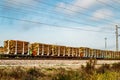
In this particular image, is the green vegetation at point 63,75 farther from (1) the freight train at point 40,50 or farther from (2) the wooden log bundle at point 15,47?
(2) the wooden log bundle at point 15,47

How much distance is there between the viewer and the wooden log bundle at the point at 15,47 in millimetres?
37781

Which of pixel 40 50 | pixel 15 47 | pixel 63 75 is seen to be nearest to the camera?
pixel 63 75

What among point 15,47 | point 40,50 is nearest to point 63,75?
point 15,47

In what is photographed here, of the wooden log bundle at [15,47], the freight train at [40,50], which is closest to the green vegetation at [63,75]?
the freight train at [40,50]

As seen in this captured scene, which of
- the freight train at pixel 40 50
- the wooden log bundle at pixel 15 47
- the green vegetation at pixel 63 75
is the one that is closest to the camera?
the green vegetation at pixel 63 75

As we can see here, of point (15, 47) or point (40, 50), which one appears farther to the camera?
point (40, 50)

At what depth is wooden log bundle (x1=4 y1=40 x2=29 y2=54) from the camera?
124 feet

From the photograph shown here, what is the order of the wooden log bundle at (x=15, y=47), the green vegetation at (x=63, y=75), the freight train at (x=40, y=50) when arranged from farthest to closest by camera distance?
the freight train at (x=40, y=50)
the wooden log bundle at (x=15, y=47)
the green vegetation at (x=63, y=75)

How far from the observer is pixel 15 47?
126ft

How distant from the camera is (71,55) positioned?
176ft

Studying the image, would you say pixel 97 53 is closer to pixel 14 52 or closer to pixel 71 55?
pixel 71 55

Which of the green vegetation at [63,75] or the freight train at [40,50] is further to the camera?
the freight train at [40,50]

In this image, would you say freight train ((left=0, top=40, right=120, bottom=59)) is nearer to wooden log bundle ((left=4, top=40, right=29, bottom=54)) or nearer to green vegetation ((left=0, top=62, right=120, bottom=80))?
wooden log bundle ((left=4, top=40, right=29, bottom=54))

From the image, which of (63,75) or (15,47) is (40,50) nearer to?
(15,47)
